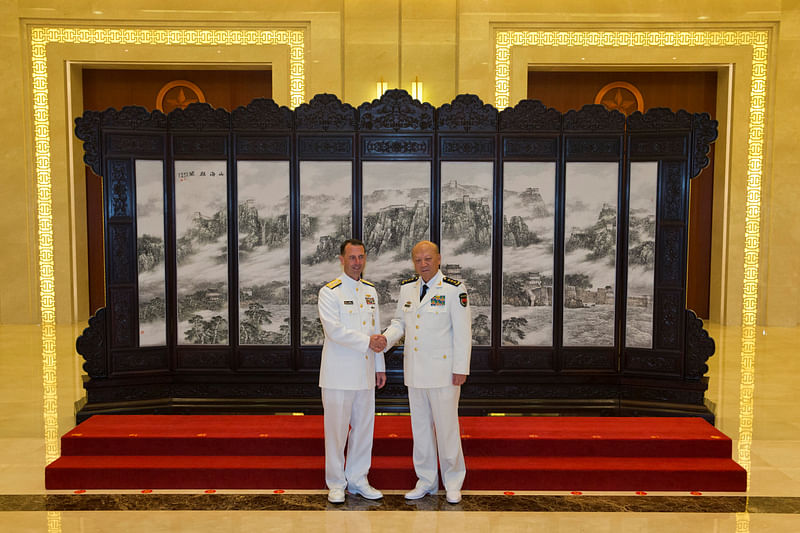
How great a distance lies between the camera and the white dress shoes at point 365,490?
15.3 feet

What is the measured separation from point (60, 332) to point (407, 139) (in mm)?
7662

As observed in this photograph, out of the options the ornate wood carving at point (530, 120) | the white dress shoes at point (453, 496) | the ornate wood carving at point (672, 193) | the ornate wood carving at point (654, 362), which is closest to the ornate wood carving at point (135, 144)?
the ornate wood carving at point (530, 120)

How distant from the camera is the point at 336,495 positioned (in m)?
4.60

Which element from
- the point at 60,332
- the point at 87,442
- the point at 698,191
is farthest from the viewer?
the point at 698,191

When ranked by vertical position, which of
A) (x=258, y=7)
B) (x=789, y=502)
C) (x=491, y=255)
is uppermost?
(x=258, y=7)

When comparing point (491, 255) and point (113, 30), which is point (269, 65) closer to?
point (113, 30)

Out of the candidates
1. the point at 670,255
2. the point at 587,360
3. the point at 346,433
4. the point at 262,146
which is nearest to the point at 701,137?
the point at 670,255

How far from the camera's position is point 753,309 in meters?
11.8

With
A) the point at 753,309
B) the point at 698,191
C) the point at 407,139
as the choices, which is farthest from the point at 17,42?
the point at 753,309

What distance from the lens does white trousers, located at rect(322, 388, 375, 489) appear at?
182 inches

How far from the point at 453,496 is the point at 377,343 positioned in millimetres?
1223

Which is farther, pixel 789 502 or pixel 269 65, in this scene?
pixel 269 65

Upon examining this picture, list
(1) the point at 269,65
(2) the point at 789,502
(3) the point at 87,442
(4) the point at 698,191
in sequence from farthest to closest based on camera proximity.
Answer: (4) the point at 698,191 < (1) the point at 269,65 < (3) the point at 87,442 < (2) the point at 789,502

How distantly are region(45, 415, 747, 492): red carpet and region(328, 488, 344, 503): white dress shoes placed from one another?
321 mm
